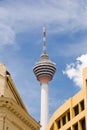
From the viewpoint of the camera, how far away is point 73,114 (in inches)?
2466

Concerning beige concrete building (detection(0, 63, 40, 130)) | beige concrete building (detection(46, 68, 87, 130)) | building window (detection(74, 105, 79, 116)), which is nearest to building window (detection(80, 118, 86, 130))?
beige concrete building (detection(46, 68, 87, 130))

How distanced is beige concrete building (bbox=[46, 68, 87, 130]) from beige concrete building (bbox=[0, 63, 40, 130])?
6.47 meters

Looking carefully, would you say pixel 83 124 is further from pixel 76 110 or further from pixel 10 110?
pixel 10 110

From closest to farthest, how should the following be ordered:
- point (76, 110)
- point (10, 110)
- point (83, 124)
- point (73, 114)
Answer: point (10, 110) < point (83, 124) < point (76, 110) < point (73, 114)

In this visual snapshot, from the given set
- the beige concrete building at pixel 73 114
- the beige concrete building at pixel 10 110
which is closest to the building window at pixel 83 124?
the beige concrete building at pixel 73 114

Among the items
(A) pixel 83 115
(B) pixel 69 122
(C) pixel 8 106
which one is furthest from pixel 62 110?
(C) pixel 8 106

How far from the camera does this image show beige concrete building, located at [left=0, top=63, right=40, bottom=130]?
48812 mm

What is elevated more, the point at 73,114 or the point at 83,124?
the point at 73,114

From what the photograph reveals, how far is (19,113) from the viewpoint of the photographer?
52719 mm

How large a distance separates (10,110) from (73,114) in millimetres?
15496

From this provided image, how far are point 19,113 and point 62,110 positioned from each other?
15845 mm

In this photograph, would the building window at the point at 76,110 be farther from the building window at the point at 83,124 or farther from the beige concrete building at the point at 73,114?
the building window at the point at 83,124

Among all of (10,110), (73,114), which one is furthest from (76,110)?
(10,110)

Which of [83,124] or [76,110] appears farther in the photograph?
[76,110]
